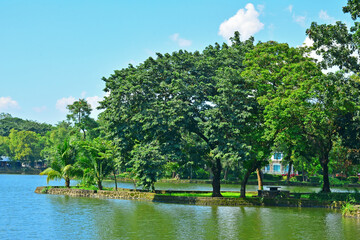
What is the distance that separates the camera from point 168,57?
159 feet

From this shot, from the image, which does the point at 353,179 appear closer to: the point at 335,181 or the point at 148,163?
the point at 335,181

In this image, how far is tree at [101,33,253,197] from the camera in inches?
1650

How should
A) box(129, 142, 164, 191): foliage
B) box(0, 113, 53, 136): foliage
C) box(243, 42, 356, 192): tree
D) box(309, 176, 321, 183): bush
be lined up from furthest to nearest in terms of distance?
box(0, 113, 53, 136): foliage → box(309, 176, 321, 183): bush → box(129, 142, 164, 191): foliage → box(243, 42, 356, 192): tree

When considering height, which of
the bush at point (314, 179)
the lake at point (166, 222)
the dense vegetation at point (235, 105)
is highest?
the dense vegetation at point (235, 105)

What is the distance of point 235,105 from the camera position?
42031 mm

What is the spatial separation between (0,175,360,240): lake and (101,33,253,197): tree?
7227 mm

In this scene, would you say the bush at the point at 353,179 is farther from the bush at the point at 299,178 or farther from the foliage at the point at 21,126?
the foliage at the point at 21,126

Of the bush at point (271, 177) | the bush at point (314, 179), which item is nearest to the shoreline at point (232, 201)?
the bush at point (314, 179)

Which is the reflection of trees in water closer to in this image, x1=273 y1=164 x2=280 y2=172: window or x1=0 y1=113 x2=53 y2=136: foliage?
x1=273 y1=164 x2=280 y2=172: window

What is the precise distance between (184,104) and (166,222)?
16.2 metres

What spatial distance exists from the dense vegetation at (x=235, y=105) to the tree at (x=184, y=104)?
114mm

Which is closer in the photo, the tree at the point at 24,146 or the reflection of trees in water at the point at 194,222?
the reflection of trees in water at the point at 194,222

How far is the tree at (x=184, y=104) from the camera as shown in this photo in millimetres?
41906

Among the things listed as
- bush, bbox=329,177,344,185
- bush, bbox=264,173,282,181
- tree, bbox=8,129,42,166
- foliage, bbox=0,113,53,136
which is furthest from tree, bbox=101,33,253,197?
foliage, bbox=0,113,53,136
